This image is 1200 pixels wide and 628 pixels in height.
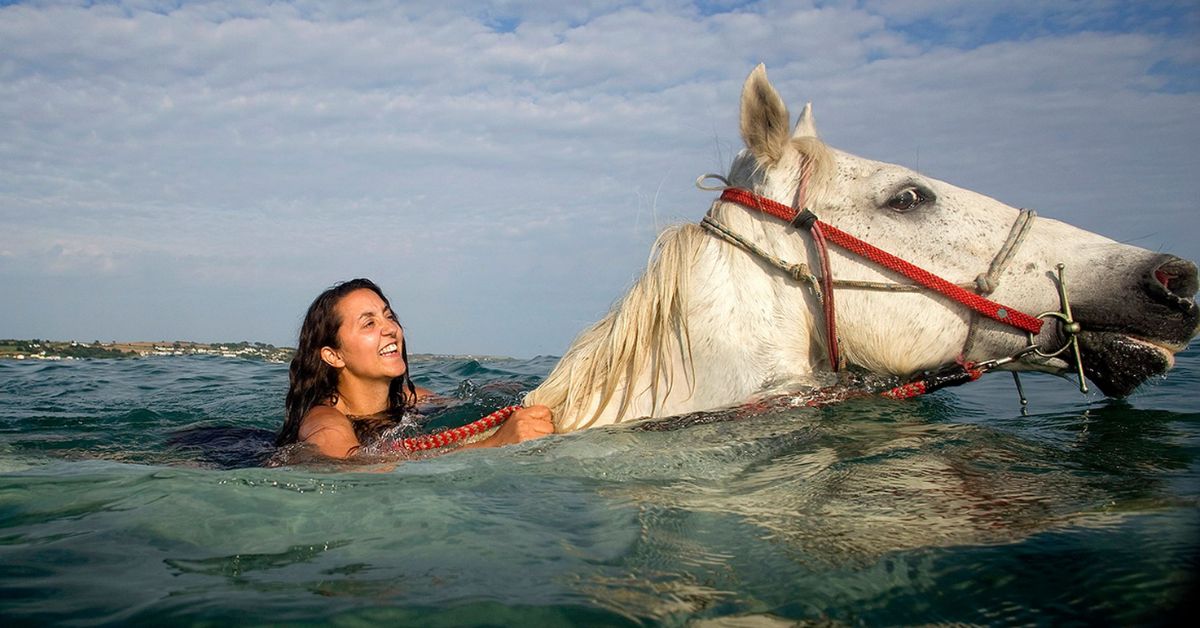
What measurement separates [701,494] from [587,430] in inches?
33.4

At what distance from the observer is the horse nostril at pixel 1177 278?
2.71 meters

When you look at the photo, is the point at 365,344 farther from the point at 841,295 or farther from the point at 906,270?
the point at 906,270

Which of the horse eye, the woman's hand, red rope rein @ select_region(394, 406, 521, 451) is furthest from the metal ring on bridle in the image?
red rope rein @ select_region(394, 406, 521, 451)

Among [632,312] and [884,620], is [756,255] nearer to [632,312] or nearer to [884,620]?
[632,312]

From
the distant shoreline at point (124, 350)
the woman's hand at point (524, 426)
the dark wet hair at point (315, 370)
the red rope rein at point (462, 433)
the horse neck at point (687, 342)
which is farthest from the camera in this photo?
the distant shoreline at point (124, 350)

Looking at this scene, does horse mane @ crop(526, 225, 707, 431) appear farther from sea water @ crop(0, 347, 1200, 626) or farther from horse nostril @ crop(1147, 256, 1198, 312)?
horse nostril @ crop(1147, 256, 1198, 312)

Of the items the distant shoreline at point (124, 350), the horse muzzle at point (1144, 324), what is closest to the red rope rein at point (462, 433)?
the horse muzzle at point (1144, 324)

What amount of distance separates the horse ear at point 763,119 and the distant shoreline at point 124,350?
8.04 meters

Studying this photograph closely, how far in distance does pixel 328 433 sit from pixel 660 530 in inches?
91.0

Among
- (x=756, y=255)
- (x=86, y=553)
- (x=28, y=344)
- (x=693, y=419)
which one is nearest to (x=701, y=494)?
(x=693, y=419)

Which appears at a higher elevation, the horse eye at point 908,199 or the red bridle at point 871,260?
the horse eye at point 908,199

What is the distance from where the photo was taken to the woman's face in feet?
15.0

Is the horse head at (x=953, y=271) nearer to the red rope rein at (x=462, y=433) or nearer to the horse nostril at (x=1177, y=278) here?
the horse nostril at (x=1177, y=278)

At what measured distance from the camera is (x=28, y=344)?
1149cm
